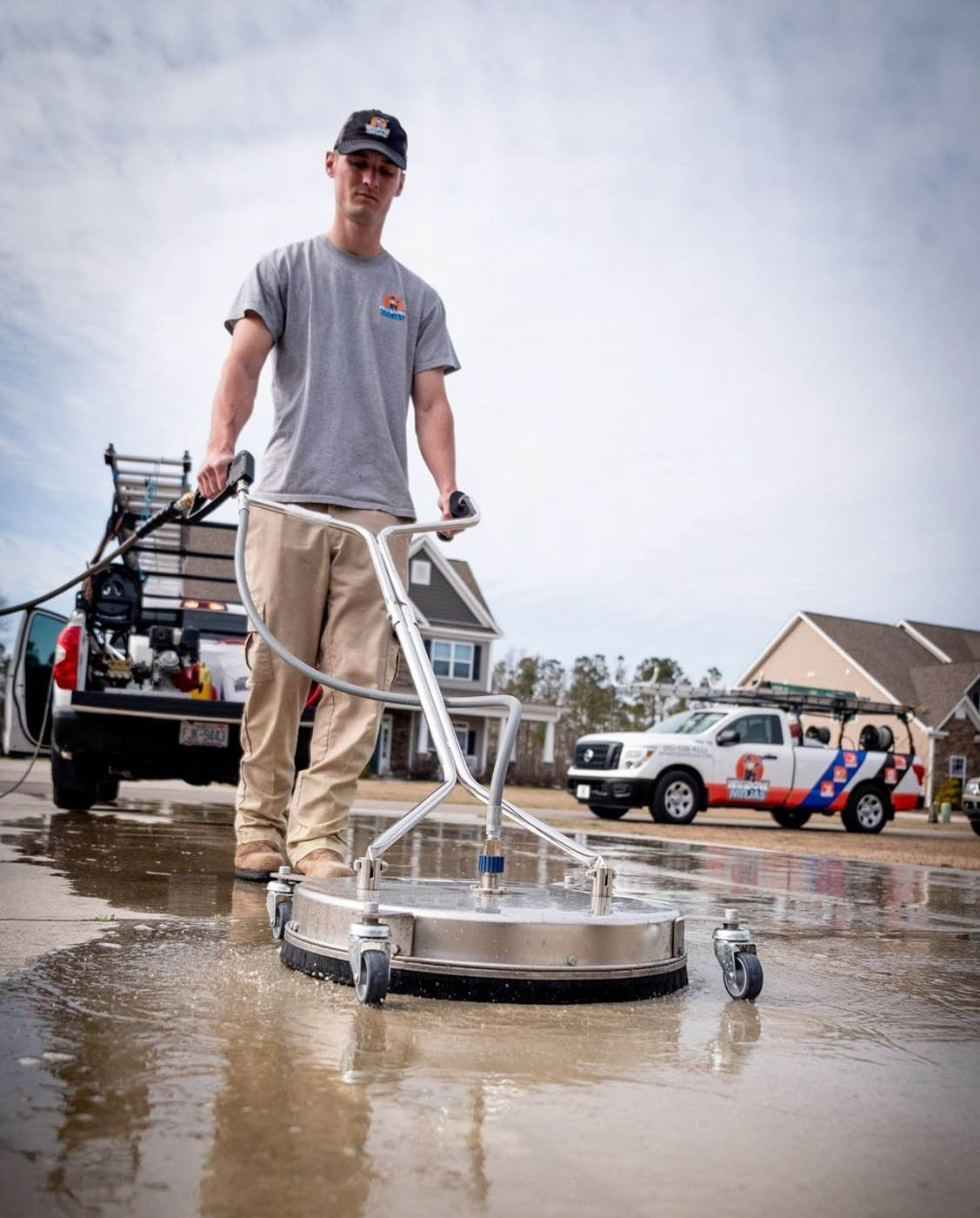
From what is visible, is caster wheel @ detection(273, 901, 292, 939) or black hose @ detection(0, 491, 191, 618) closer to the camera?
caster wheel @ detection(273, 901, 292, 939)

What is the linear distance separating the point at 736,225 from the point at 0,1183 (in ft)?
64.1

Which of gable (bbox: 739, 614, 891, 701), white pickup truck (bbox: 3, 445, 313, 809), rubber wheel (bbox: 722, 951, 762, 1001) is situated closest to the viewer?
rubber wheel (bbox: 722, 951, 762, 1001)

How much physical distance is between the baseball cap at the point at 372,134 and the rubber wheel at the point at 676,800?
12.7 m

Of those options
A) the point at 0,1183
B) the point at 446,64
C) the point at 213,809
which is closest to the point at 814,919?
the point at 0,1183

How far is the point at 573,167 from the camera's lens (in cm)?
1652

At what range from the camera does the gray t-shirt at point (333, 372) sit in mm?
3615

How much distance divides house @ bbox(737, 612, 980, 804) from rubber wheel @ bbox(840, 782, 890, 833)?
71.1 feet

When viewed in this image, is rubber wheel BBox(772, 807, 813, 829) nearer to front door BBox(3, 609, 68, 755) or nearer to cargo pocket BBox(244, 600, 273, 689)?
front door BBox(3, 609, 68, 755)

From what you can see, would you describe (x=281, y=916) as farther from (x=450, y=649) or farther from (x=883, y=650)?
(x=883, y=650)

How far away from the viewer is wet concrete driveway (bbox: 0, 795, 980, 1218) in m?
1.11

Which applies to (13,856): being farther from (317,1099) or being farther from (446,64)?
(446,64)

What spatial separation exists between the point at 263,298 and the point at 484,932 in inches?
91.8

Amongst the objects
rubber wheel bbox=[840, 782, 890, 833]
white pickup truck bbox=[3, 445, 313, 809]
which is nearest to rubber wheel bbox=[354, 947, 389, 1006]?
white pickup truck bbox=[3, 445, 313, 809]

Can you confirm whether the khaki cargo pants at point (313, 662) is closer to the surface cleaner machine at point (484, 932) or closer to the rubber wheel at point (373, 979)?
the surface cleaner machine at point (484, 932)
